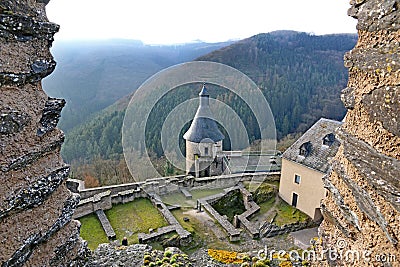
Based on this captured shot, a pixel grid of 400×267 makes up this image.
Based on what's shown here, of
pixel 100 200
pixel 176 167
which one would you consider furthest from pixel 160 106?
pixel 100 200

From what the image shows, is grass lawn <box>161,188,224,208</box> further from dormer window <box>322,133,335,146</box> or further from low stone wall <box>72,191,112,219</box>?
dormer window <box>322,133,335,146</box>

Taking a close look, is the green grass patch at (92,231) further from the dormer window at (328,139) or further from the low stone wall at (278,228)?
the dormer window at (328,139)

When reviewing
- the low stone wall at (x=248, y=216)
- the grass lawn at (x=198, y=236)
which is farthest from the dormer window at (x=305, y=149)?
the grass lawn at (x=198, y=236)

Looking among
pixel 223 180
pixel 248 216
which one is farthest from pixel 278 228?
pixel 223 180

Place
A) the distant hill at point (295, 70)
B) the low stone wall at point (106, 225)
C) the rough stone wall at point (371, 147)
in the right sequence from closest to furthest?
the rough stone wall at point (371, 147) → the low stone wall at point (106, 225) → the distant hill at point (295, 70)

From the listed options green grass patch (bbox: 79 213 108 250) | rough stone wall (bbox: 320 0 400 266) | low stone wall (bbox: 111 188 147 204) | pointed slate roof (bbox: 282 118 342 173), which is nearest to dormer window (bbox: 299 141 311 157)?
pointed slate roof (bbox: 282 118 342 173)

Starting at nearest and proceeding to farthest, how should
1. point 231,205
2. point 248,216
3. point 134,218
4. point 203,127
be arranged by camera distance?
point 134,218, point 248,216, point 231,205, point 203,127

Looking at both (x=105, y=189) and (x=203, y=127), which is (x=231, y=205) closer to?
(x=203, y=127)
